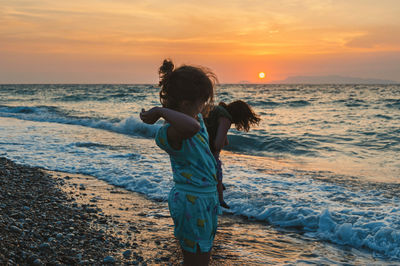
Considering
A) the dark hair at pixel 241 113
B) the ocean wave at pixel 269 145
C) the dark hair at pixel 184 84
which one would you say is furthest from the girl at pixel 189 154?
the ocean wave at pixel 269 145

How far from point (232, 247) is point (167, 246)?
2.57 ft

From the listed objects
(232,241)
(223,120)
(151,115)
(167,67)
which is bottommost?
(232,241)

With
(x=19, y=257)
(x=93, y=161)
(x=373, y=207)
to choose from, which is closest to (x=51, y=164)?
(x=93, y=161)

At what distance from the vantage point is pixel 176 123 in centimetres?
201

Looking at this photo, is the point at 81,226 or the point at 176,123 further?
the point at 81,226

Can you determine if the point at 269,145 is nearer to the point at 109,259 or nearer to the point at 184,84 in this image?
the point at 109,259

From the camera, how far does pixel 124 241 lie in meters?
4.37

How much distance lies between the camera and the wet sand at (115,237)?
3789 mm

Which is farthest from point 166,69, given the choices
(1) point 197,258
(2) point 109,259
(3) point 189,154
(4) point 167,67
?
(2) point 109,259

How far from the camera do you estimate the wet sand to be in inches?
149

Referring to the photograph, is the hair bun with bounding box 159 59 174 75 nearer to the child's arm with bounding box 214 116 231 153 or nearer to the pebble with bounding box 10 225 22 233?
the child's arm with bounding box 214 116 231 153

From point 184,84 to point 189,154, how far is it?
1.34 ft

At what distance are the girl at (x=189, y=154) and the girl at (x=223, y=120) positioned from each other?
210 cm

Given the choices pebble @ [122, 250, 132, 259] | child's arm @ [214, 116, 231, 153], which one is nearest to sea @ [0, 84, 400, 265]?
child's arm @ [214, 116, 231, 153]
